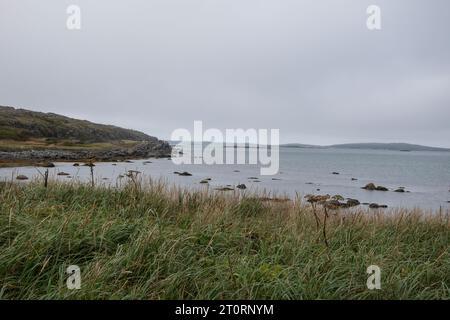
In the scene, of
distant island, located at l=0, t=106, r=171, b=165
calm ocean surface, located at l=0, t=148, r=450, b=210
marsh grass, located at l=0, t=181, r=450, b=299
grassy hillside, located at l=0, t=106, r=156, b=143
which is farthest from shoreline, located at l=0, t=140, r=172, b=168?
marsh grass, located at l=0, t=181, r=450, b=299

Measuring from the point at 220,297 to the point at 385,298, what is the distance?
186cm

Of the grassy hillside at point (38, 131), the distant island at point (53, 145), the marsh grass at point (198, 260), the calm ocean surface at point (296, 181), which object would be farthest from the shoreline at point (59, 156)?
the marsh grass at point (198, 260)

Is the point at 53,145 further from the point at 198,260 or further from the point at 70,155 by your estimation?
the point at 198,260

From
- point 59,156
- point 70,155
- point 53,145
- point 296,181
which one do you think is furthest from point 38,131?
point 296,181

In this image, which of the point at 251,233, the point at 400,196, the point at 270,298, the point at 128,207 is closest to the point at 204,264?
the point at 270,298

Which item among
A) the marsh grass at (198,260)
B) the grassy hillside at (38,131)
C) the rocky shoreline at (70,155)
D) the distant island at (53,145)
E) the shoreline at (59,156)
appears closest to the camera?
the marsh grass at (198,260)

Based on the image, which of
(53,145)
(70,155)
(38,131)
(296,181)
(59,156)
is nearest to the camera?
(296,181)

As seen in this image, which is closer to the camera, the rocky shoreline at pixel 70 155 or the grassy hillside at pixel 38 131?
the rocky shoreline at pixel 70 155

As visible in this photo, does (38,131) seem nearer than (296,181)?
No

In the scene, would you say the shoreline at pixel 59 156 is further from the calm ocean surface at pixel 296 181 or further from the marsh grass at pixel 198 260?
the marsh grass at pixel 198 260

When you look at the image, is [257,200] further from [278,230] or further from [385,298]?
[385,298]

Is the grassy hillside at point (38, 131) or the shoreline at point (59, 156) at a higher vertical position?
the grassy hillside at point (38, 131)
